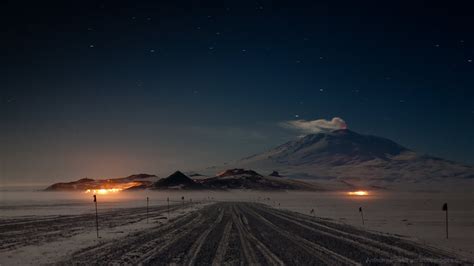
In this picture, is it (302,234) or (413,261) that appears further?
(302,234)

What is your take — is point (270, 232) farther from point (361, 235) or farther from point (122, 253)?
point (122, 253)

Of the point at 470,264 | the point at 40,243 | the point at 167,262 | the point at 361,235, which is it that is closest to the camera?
the point at 470,264

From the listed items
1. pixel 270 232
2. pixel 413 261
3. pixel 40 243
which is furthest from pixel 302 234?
pixel 40 243

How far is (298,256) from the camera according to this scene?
21625 millimetres

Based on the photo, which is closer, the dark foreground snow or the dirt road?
the dirt road

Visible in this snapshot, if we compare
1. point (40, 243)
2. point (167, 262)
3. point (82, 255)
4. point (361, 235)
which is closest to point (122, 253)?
point (82, 255)

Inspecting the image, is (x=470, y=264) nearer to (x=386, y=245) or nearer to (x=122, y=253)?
(x=386, y=245)

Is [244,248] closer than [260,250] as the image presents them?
No

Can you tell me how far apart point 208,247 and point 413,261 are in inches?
430

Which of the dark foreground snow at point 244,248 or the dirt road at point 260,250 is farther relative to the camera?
the dark foreground snow at point 244,248

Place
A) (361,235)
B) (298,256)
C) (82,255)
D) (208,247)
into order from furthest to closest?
(361,235) → (208,247) → (82,255) → (298,256)

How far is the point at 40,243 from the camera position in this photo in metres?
28.6

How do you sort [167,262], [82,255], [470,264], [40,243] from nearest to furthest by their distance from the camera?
[470,264] < [167,262] < [82,255] < [40,243]

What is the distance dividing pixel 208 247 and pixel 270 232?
9.00 m
